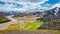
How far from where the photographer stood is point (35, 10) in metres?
1.56

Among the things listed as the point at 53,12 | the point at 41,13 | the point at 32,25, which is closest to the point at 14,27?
the point at 32,25

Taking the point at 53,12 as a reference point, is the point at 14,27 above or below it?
below

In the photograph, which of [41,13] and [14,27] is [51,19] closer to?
[41,13]

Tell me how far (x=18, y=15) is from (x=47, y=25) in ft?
1.14

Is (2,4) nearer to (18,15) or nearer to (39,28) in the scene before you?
(18,15)

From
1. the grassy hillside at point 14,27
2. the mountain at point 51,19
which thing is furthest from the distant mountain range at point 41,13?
the grassy hillside at point 14,27

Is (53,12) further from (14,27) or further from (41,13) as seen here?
(14,27)

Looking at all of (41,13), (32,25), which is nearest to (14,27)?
(32,25)

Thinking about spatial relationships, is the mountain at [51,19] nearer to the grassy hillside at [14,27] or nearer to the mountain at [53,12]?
the mountain at [53,12]

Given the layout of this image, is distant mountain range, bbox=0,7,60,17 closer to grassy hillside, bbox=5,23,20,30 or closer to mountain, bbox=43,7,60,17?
mountain, bbox=43,7,60,17

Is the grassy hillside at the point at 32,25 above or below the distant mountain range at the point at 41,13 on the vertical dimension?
below

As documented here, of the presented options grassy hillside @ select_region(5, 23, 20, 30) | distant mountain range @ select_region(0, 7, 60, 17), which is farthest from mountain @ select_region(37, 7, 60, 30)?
grassy hillside @ select_region(5, 23, 20, 30)

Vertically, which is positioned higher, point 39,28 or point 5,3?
point 5,3

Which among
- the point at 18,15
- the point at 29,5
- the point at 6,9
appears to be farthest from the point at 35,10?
the point at 6,9
